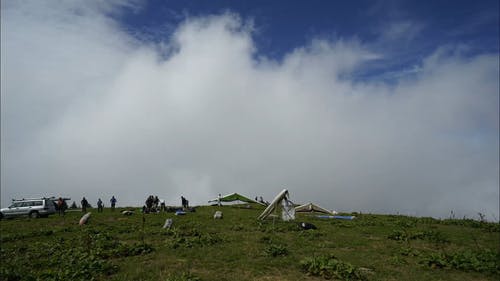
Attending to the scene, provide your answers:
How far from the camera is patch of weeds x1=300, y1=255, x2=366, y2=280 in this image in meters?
11.6

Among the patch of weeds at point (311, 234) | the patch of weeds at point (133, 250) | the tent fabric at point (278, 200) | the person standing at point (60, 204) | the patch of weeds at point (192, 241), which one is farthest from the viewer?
the person standing at point (60, 204)

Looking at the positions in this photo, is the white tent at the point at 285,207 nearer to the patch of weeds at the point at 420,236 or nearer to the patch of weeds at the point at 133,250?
the patch of weeds at the point at 420,236

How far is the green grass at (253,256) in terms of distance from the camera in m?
12.0

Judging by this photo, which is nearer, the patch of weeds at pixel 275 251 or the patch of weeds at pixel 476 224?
the patch of weeds at pixel 275 251

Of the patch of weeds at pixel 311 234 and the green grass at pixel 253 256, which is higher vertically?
the patch of weeds at pixel 311 234

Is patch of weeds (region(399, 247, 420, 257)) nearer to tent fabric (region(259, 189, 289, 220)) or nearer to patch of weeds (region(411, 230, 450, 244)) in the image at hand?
patch of weeds (region(411, 230, 450, 244))

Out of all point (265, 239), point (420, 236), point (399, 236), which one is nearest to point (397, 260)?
point (399, 236)

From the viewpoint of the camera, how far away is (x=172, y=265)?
13.1 metres

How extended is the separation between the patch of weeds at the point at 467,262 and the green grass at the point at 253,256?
4 centimetres

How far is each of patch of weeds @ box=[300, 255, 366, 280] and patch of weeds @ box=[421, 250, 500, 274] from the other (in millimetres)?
4490

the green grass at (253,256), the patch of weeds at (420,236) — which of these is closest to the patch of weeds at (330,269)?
the green grass at (253,256)

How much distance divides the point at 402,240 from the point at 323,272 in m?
10.2

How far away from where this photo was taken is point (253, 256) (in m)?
14.7

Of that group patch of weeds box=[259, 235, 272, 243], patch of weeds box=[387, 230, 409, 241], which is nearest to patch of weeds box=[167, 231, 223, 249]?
patch of weeds box=[259, 235, 272, 243]
